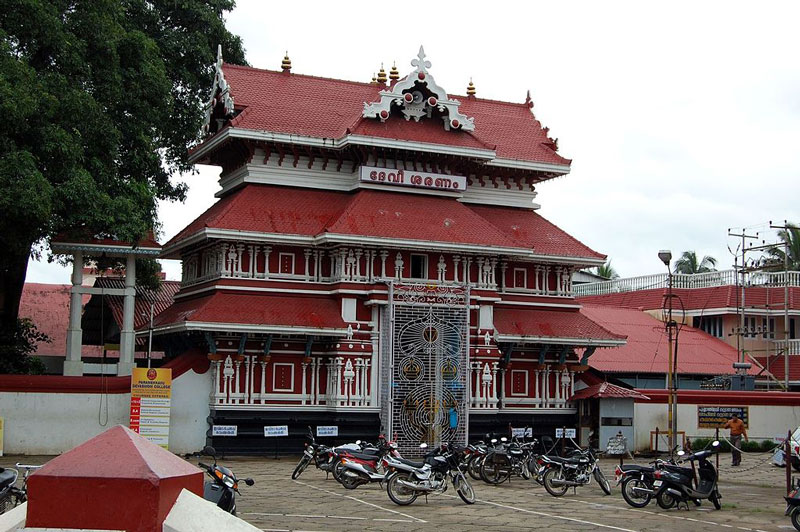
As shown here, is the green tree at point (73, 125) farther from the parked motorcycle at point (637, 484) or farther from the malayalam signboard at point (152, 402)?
the parked motorcycle at point (637, 484)

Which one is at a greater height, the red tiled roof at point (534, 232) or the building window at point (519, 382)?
the red tiled roof at point (534, 232)

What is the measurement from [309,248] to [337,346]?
10.2 ft

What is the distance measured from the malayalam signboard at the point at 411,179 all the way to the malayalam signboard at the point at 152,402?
334 inches

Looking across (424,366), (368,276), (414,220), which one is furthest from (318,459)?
(414,220)

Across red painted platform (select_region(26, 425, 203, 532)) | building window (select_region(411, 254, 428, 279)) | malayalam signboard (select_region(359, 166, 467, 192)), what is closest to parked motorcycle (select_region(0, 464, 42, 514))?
red painted platform (select_region(26, 425, 203, 532))

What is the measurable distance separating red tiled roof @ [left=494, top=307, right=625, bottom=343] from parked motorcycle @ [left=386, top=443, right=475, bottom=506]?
39.3 feet

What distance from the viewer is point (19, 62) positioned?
23750 mm

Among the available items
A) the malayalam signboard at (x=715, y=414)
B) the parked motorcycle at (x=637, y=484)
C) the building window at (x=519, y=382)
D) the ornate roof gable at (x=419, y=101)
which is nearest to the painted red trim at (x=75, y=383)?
the ornate roof gable at (x=419, y=101)

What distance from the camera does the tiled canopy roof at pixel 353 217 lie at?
28031 mm

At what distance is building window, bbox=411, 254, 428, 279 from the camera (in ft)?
95.5

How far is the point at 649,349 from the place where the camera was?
40.7 meters

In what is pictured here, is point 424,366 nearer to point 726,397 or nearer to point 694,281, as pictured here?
point 726,397

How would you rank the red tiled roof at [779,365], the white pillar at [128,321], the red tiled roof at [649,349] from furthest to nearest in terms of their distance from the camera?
1. the red tiled roof at [779,365]
2. the red tiled roof at [649,349]
3. the white pillar at [128,321]

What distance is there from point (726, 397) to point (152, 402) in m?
19.0
